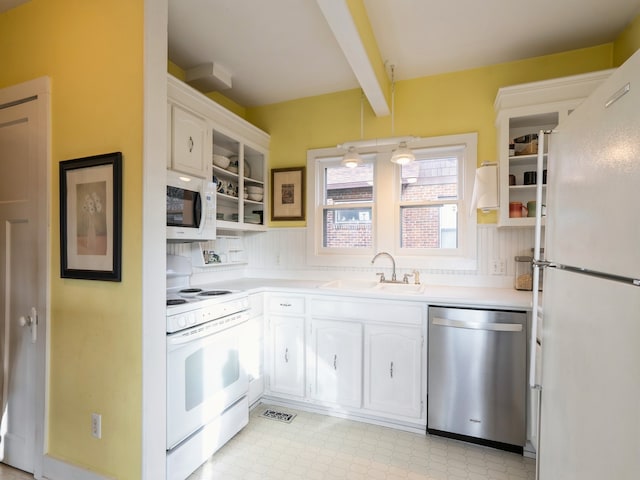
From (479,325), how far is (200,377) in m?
1.76

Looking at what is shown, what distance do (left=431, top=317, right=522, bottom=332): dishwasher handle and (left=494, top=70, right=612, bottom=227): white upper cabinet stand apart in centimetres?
78

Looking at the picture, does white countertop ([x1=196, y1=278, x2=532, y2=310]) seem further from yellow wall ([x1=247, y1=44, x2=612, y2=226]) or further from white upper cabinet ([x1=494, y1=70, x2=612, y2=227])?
yellow wall ([x1=247, y1=44, x2=612, y2=226])

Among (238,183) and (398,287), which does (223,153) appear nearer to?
(238,183)

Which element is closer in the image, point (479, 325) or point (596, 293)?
point (596, 293)

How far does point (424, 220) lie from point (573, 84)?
1359 millimetres

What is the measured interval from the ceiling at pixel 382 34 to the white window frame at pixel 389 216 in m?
0.56

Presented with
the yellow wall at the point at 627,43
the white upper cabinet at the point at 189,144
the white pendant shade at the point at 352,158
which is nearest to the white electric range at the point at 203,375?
the white upper cabinet at the point at 189,144

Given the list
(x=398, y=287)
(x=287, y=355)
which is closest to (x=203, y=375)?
(x=287, y=355)

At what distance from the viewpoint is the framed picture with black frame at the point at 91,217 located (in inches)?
60.2

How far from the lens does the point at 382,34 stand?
220 centimetres

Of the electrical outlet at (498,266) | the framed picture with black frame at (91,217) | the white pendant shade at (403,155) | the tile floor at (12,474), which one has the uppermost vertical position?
the white pendant shade at (403,155)

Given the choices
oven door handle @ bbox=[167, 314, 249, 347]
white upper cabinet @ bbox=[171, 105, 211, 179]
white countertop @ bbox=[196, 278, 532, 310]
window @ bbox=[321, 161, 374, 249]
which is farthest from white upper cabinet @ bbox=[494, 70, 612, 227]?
white upper cabinet @ bbox=[171, 105, 211, 179]

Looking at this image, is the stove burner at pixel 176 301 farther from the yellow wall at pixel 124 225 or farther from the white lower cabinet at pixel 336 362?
the white lower cabinet at pixel 336 362

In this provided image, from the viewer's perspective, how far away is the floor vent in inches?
92.8
